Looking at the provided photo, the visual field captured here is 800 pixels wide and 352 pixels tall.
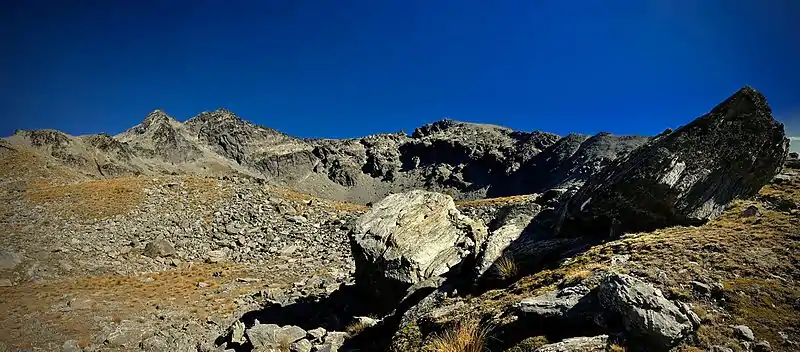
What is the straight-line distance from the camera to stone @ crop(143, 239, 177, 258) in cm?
2895

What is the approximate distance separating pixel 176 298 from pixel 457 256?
16.1m

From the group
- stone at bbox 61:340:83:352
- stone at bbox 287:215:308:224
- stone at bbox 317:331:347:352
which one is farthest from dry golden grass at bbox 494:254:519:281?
stone at bbox 287:215:308:224

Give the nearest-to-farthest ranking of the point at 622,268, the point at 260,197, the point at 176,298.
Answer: the point at 622,268 < the point at 176,298 < the point at 260,197

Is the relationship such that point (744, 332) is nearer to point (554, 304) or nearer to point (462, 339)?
point (554, 304)

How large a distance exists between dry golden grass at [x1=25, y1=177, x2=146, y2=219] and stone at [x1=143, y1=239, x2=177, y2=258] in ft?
23.8

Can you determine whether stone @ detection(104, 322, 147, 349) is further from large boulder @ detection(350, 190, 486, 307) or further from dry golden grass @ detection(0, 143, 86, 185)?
dry golden grass @ detection(0, 143, 86, 185)

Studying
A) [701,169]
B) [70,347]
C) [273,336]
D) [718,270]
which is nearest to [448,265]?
[273,336]

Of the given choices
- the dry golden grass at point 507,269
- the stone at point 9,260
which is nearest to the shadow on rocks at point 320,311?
the dry golden grass at point 507,269

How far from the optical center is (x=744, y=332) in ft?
19.2

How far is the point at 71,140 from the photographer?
106000 millimetres

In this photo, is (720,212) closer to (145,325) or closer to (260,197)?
(145,325)

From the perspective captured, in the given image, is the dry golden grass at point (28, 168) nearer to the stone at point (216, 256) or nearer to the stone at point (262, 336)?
the stone at point (216, 256)

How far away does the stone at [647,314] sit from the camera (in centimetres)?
580

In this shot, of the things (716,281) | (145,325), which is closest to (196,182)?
(145,325)
